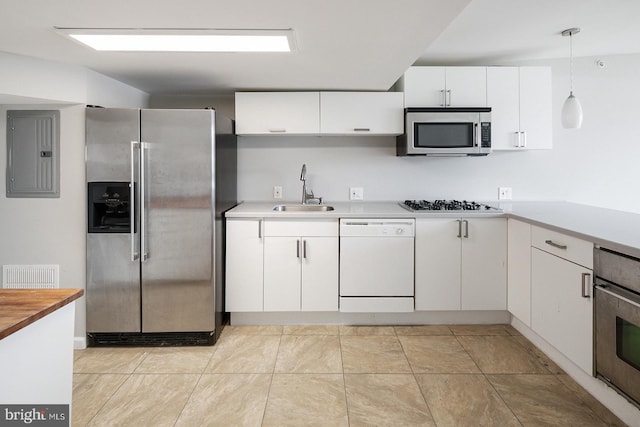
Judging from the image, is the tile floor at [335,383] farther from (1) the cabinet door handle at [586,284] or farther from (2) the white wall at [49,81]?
(2) the white wall at [49,81]

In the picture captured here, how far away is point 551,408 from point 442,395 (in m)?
0.55

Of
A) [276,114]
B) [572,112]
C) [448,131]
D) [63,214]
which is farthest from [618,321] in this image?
[63,214]

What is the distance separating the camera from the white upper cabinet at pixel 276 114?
11.9 feet

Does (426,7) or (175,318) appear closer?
(426,7)

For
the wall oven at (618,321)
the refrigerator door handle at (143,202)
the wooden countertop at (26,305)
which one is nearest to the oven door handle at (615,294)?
the wall oven at (618,321)

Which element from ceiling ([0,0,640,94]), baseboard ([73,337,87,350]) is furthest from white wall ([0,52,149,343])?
ceiling ([0,0,640,94])

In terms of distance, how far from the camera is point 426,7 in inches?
76.9

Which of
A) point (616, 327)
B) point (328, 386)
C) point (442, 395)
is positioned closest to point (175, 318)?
point (328, 386)

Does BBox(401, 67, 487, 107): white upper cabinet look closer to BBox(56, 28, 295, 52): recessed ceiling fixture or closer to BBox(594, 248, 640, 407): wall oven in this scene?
BBox(56, 28, 295, 52): recessed ceiling fixture

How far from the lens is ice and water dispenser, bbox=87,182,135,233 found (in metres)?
2.95

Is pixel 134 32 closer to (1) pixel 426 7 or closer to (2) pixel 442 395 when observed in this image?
(1) pixel 426 7

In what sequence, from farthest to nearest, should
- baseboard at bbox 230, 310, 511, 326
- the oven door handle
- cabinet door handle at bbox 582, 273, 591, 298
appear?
baseboard at bbox 230, 310, 511, 326
cabinet door handle at bbox 582, 273, 591, 298
the oven door handle

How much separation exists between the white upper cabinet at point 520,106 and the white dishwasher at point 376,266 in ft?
3.77

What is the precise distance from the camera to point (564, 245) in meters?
2.47
